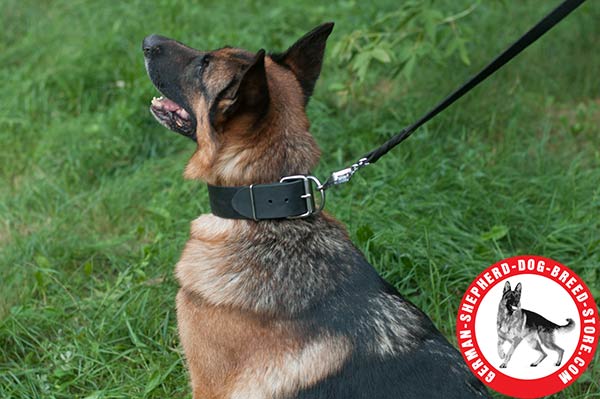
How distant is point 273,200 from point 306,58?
0.69 m

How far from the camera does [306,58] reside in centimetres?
305

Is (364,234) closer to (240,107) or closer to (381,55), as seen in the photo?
(381,55)

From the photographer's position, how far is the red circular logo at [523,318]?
2.83 metres

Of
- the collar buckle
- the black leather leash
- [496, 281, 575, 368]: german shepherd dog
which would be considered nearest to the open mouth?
the black leather leash

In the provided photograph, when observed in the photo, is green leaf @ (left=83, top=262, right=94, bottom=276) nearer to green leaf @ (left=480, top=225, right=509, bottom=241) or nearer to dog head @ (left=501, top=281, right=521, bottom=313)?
green leaf @ (left=480, top=225, right=509, bottom=241)

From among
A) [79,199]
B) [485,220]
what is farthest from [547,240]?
[79,199]

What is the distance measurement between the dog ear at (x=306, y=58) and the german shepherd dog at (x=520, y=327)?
3.70ft

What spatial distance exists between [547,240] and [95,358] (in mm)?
2547

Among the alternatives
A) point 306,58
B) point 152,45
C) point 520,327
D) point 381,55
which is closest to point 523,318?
point 520,327

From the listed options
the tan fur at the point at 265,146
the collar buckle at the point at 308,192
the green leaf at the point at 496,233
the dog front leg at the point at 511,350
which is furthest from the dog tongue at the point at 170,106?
the green leaf at the point at 496,233

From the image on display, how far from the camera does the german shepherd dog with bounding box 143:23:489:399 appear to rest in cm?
257

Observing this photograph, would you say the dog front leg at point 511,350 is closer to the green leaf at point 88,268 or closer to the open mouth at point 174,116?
the open mouth at point 174,116

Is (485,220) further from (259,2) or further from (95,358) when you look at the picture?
(259,2)

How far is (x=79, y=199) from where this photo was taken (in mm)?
4926
